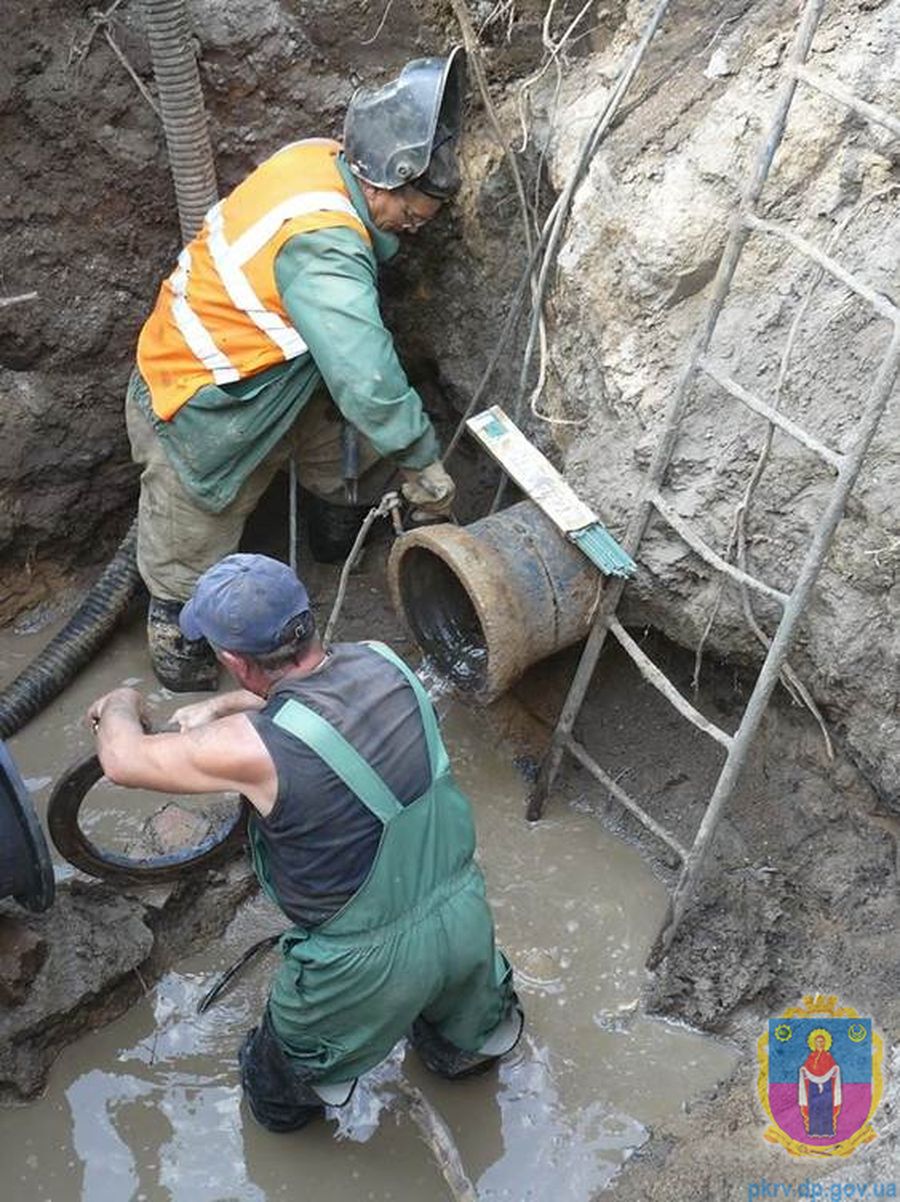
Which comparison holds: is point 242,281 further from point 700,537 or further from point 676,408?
point 700,537

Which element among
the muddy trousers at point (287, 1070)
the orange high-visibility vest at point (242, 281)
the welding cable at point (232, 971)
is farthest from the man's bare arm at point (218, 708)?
the orange high-visibility vest at point (242, 281)

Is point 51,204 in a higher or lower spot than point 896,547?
higher

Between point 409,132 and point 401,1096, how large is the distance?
2.72m

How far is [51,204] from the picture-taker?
4875 mm

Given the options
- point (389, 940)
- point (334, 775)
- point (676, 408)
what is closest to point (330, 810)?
point (334, 775)

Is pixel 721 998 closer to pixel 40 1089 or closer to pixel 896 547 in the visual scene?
pixel 896 547

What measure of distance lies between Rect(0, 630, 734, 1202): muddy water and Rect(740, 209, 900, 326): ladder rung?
6.38 feet

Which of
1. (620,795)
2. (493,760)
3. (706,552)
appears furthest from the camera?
(493,760)

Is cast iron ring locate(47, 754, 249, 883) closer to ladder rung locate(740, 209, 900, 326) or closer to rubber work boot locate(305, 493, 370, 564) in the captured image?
rubber work boot locate(305, 493, 370, 564)

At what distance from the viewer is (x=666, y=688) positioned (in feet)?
13.1

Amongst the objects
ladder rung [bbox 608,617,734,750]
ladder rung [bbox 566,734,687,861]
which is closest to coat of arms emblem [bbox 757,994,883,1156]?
ladder rung [bbox 566,734,687,861]

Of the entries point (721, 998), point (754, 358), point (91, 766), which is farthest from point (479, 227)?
point (721, 998)

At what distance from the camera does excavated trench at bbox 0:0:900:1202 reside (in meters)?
3.71

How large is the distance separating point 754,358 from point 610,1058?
1.99 metres
